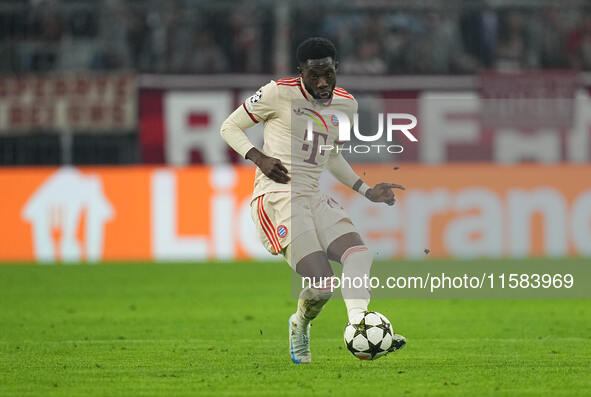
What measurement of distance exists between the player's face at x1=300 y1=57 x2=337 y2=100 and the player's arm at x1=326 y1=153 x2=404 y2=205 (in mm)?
649

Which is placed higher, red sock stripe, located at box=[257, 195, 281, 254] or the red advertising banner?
red sock stripe, located at box=[257, 195, 281, 254]

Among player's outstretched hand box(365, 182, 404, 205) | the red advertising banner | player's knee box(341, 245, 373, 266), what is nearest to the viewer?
player's knee box(341, 245, 373, 266)

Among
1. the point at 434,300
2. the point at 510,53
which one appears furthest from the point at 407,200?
the point at 510,53

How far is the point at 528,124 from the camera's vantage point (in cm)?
1823

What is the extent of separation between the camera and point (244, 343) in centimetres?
948

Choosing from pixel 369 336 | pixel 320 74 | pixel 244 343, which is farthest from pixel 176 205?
pixel 369 336

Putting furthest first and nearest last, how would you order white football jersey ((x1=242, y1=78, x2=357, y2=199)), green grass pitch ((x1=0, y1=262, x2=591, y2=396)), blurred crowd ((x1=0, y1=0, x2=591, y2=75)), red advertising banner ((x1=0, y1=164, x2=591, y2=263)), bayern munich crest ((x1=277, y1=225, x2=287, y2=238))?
blurred crowd ((x1=0, y1=0, x2=591, y2=75)), red advertising banner ((x1=0, y1=164, x2=591, y2=263)), white football jersey ((x1=242, y1=78, x2=357, y2=199)), bayern munich crest ((x1=277, y1=225, x2=287, y2=238)), green grass pitch ((x1=0, y1=262, x2=591, y2=396))

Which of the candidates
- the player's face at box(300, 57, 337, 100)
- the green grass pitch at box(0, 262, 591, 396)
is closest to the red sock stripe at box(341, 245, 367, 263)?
the green grass pitch at box(0, 262, 591, 396)

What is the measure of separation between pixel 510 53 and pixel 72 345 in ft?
40.3

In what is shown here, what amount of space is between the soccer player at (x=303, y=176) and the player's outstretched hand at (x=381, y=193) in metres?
0.31

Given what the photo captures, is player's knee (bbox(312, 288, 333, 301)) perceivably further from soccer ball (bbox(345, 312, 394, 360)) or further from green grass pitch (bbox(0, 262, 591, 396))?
green grass pitch (bbox(0, 262, 591, 396))

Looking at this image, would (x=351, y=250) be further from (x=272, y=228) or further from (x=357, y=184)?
(x=357, y=184)

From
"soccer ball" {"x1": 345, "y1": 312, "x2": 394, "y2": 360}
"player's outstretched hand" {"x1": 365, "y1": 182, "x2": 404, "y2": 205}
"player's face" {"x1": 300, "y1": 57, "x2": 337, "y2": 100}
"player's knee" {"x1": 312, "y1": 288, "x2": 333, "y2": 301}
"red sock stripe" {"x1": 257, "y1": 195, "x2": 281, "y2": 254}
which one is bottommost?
"soccer ball" {"x1": 345, "y1": 312, "x2": 394, "y2": 360}

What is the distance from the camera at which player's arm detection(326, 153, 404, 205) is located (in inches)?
318
